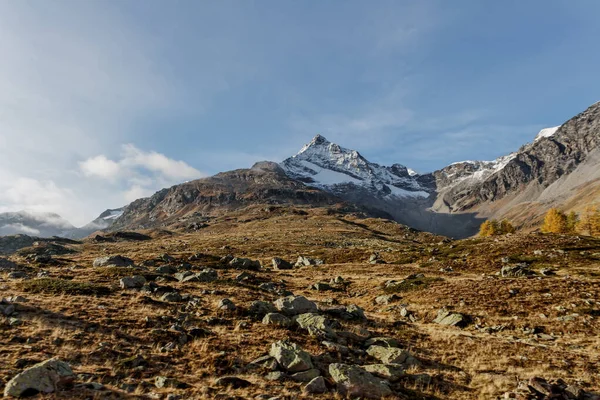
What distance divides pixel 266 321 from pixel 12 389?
1316 cm

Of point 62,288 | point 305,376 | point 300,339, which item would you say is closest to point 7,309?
point 62,288

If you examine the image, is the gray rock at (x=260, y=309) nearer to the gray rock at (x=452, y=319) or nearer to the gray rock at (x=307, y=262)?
the gray rock at (x=452, y=319)

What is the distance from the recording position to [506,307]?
27797 millimetres

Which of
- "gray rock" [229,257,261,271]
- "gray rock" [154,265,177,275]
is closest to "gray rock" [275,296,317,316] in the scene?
"gray rock" [154,265,177,275]

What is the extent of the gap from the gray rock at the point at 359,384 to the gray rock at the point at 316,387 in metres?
0.63

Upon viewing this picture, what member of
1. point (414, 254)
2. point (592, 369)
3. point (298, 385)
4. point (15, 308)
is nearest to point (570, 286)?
point (592, 369)

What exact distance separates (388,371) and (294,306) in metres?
10.9

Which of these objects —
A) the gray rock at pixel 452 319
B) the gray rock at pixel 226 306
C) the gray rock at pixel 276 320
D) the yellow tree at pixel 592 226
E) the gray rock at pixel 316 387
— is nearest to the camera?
the gray rock at pixel 316 387

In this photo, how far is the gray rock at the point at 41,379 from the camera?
35.3 ft

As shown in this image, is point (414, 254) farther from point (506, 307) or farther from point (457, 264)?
point (506, 307)

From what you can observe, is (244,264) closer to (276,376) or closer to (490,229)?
(276,376)

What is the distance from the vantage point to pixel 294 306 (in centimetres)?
2498

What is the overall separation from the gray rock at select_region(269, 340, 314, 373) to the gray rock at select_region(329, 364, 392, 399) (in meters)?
1.39

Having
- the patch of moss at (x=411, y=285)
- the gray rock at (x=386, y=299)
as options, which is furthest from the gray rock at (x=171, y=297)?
the patch of moss at (x=411, y=285)
